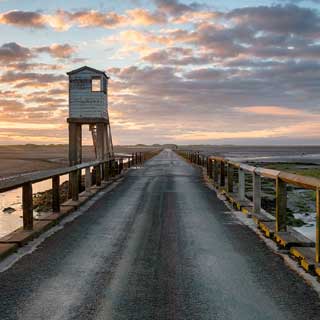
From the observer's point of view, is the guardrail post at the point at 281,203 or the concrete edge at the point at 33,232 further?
the guardrail post at the point at 281,203

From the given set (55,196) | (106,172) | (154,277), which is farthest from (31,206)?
(106,172)

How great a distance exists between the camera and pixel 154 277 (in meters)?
5.98

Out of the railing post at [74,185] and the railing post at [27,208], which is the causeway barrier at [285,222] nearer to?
the railing post at [27,208]

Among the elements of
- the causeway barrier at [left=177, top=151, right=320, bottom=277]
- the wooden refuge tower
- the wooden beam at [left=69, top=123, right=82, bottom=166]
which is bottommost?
the causeway barrier at [left=177, top=151, right=320, bottom=277]

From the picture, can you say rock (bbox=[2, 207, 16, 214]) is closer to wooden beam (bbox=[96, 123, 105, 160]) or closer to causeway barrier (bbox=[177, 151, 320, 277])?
causeway barrier (bbox=[177, 151, 320, 277])

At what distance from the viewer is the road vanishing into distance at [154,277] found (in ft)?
15.9

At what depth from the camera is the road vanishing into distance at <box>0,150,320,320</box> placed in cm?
483

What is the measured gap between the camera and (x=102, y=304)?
5012 millimetres

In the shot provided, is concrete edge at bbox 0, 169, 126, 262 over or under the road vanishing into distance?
over

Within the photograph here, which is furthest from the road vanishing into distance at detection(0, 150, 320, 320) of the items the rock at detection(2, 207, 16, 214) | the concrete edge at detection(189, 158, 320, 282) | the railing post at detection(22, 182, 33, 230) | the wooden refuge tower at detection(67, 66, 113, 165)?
the wooden refuge tower at detection(67, 66, 113, 165)

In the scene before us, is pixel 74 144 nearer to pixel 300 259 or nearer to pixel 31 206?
pixel 31 206

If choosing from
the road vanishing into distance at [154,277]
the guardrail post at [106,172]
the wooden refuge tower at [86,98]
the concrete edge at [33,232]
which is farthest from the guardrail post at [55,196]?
the wooden refuge tower at [86,98]

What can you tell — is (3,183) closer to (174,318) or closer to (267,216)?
(174,318)

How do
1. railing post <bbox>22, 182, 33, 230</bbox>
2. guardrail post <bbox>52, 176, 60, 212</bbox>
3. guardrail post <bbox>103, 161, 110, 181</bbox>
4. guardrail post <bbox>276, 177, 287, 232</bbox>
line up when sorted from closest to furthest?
guardrail post <bbox>276, 177, 287, 232</bbox>
railing post <bbox>22, 182, 33, 230</bbox>
guardrail post <bbox>52, 176, 60, 212</bbox>
guardrail post <bbox>103, 161, 110, 181</bbox>
